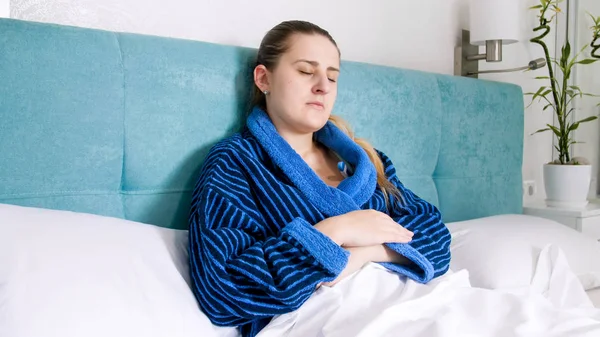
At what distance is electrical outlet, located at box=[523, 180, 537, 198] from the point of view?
9.93ft

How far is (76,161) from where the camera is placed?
1.25m

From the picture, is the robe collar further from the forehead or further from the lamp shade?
the lamp shade

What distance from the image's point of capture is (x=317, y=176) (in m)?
1.39

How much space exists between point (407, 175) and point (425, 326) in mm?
1033

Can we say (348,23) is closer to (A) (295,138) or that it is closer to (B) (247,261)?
(A) (295,138)

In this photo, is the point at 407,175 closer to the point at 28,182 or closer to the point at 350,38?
the point at 350,38

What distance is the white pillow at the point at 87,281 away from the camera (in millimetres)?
865

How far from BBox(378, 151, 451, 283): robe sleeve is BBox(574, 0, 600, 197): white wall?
214 cm

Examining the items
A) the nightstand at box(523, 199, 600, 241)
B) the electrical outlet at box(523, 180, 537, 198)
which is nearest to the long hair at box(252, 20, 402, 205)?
the nightstand at box(523, 199, 600, 241)

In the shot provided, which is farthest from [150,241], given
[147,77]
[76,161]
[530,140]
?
[530,140]

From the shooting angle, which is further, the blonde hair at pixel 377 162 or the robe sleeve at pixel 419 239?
the blonde hair at pixel 377 162

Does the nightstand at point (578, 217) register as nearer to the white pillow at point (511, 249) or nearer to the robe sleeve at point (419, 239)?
the white pillow at point (511, 249)

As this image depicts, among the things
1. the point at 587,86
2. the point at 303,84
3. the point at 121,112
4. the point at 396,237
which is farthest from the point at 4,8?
the point at 587,86

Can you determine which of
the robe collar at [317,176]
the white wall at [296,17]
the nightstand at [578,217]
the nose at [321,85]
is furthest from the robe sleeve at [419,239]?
the nightstand at [578,217]
